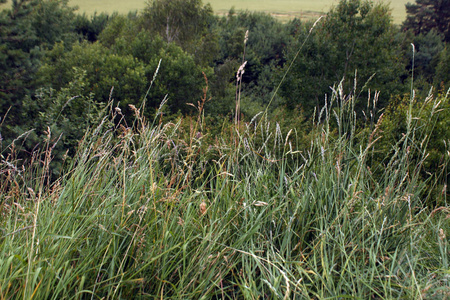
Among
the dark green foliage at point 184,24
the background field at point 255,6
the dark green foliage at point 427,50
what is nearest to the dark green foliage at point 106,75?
the dark green foliage at point 184,24

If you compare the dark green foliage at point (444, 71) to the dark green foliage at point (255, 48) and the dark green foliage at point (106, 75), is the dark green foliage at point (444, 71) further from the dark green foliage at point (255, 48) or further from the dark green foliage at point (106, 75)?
the dark green foliage at point (106, 75)

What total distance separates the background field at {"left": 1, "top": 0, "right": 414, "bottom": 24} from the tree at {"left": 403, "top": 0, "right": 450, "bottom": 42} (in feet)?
3.99

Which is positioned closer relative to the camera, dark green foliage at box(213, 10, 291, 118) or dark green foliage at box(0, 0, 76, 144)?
dark green foliage at box(0, 0, 76, 144)

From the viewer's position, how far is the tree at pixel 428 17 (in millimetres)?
32531

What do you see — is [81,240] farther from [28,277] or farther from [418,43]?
[418,43]

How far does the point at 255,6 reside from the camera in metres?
38.6

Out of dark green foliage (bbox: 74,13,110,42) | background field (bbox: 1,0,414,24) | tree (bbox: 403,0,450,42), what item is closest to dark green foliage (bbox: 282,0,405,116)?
background field (bbox: 1,0,414,24)

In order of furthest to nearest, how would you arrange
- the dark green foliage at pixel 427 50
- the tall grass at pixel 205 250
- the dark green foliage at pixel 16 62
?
1. the dark green foliage at pixel 427 50
2. the dark green foliage at pixel 16 62
3. the tall grass at pixel 205 250

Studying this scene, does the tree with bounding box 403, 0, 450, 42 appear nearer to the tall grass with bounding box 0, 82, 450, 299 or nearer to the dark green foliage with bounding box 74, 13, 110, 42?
the dark green foliage with bounding box 74, 13, 110, 42

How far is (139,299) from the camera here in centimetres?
139

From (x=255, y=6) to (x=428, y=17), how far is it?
1715 centimetres

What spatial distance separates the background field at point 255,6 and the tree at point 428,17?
1217 mm

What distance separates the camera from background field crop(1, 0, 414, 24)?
1094 inches

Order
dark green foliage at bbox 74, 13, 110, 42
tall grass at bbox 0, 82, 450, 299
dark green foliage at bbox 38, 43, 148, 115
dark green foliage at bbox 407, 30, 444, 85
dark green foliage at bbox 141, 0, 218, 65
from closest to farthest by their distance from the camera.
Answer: tall grass at bbox 0, 82, 450, 299, dark green foliage at bbox 38, 43, 148, 115, dark green foliage at bbox 141, 0, 218, 65, dark green foliage at bbox 407, 30, 444, 85, dark green foliage at bbox 74, 13, 110, 42
